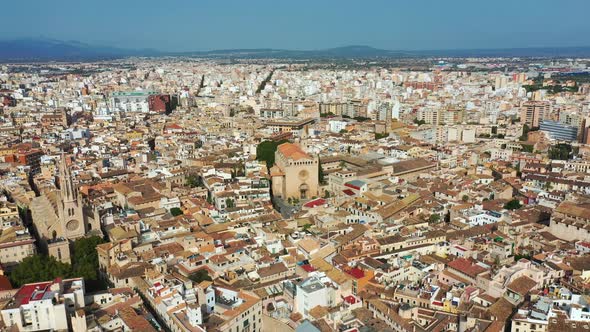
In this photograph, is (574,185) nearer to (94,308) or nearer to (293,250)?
(293,250)

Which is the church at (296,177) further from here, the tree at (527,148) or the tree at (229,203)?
the tree at (527,148)

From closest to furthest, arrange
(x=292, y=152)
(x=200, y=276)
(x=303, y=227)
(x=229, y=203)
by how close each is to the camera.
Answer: (x=200, y=276) < (x=303, y=227) < (x=229, y=203) < (x=292, y=152)

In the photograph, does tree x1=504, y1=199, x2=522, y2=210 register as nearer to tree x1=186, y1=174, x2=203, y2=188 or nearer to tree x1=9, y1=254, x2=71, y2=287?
tree x1=186, y1=174, x2=203, y2=188

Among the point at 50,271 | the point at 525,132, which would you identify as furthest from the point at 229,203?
the point at 525,132

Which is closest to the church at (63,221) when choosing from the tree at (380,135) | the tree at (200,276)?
the tree at (200,276)

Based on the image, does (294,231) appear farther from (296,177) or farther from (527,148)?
(527,148)

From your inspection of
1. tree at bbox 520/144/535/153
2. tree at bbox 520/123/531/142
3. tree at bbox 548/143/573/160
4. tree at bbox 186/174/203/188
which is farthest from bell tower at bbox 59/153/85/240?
tree at bbox 520/123/531/142
